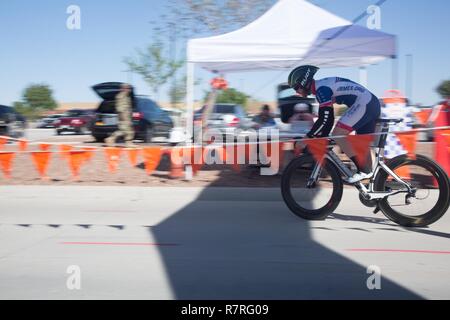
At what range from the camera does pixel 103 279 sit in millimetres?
3945

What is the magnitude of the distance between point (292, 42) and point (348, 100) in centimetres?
360

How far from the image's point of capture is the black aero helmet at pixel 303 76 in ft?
18.2

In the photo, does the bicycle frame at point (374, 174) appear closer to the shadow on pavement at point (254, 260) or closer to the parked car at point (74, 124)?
the shadow on pavement at point (254, 260)

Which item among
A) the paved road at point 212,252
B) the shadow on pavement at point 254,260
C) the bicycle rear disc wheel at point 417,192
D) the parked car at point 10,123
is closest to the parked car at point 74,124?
the parked car at point 10,123

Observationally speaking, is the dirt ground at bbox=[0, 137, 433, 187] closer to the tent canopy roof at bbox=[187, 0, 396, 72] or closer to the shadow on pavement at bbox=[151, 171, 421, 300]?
the shadow on pavement at bbox=[151, 171, 421, 300]

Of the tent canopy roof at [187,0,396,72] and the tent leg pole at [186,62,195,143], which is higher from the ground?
the tent canopy roof at [187,0,396,72]

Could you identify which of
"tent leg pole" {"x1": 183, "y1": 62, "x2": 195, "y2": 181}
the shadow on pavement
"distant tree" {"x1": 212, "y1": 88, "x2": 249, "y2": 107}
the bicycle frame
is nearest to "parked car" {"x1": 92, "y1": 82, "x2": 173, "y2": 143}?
"tent leg pole" {"x1": 183, "y1": 62, "x2": 195, "y2": 181}

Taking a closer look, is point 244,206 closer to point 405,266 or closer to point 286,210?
point 286,210

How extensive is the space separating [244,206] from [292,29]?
13.0 feet

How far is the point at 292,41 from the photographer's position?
8.83 metres

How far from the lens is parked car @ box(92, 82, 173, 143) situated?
49.7 ft

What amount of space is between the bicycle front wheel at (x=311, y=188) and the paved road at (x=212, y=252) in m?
0.20

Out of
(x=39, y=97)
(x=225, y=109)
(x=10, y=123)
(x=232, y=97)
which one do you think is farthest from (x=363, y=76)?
(x=39, y=97)

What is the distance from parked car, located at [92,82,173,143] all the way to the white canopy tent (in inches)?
249
